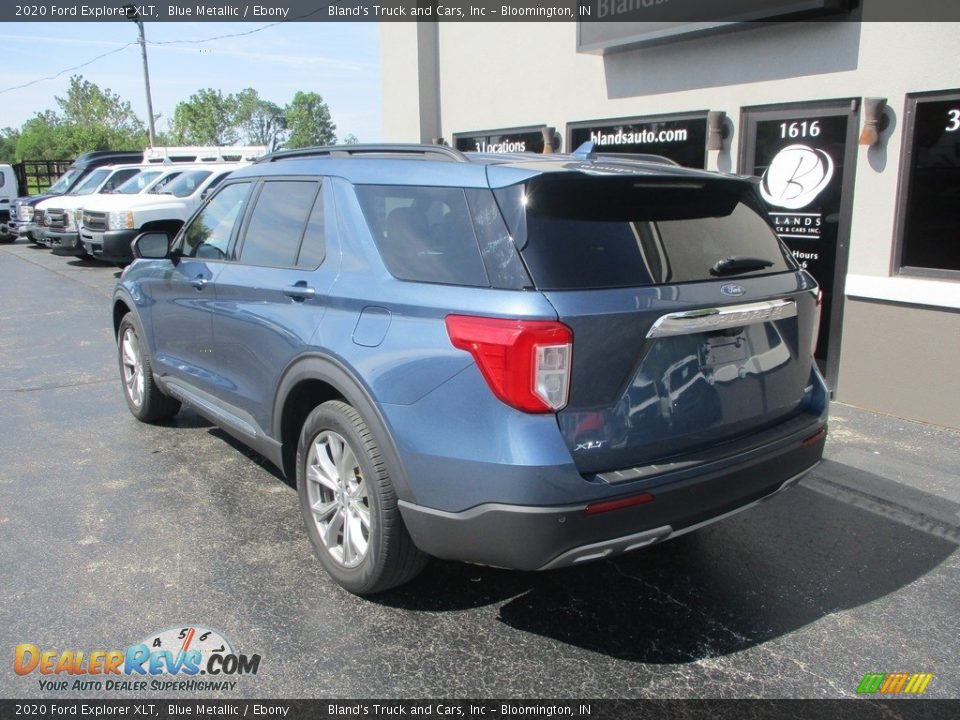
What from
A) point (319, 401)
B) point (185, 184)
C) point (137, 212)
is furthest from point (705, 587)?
point (185, 184)

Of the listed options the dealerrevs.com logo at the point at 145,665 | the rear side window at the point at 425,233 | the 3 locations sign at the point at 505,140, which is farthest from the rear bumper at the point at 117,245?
the dealerrevs.com logo at the point at 145,665

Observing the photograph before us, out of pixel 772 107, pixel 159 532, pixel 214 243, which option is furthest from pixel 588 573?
pixel 772 107

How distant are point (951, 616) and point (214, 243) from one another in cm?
417

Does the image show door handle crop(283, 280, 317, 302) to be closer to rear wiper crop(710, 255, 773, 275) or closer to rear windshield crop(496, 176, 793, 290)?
rear windshield crop(496, 176, 793, 290)

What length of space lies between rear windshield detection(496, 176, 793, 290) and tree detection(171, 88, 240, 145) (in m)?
78.1

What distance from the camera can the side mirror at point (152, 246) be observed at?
525 cm

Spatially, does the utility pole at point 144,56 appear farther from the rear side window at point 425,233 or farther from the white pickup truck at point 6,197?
the rear side window at point 425,233

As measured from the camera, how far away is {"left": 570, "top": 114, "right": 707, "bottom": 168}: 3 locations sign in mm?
7625

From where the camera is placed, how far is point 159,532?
163 inches

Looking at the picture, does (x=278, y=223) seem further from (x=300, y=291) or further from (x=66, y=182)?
(x=66, y=182)

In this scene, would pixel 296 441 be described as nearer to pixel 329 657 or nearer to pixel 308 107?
pixel 329 657

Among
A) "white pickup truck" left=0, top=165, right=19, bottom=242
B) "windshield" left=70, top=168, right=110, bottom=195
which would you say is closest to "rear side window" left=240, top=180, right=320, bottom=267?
"windshield" left=70, top=168, right=110, bottom=195

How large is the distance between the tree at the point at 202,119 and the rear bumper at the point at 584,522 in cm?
7839

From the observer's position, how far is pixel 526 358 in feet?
8.85
